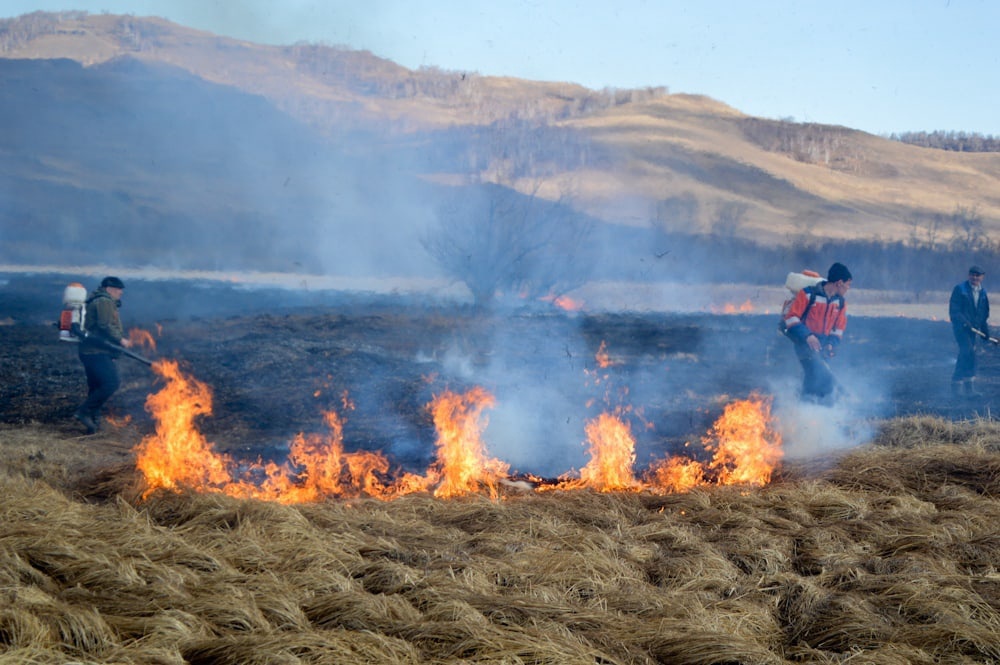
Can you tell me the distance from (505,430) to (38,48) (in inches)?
2388

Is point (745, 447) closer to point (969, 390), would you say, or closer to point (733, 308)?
point (969, 390)

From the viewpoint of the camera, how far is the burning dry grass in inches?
158

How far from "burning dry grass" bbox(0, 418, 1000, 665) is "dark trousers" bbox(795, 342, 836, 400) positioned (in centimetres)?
230

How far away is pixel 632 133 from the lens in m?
54.5

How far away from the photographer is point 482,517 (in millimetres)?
6531

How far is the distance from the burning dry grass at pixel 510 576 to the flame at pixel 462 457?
50cm

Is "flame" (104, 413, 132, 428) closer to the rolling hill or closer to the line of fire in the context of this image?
the line of fire

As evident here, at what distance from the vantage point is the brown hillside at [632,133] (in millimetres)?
44844

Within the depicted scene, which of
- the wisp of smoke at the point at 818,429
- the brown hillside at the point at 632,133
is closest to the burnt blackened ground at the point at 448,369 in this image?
the wisp of smoke at the point at 818,429

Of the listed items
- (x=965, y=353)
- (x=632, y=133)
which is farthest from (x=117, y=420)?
(x=632, y=133)

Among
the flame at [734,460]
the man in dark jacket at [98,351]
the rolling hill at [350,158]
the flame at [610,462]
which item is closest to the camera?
the flame at [610,462]

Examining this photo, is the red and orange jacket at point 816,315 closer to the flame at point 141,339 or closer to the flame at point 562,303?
the flame at point 141,339

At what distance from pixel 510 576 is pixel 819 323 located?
6.09m

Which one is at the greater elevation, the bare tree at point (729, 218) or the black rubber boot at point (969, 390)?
the bare tree at point (729, 218)
